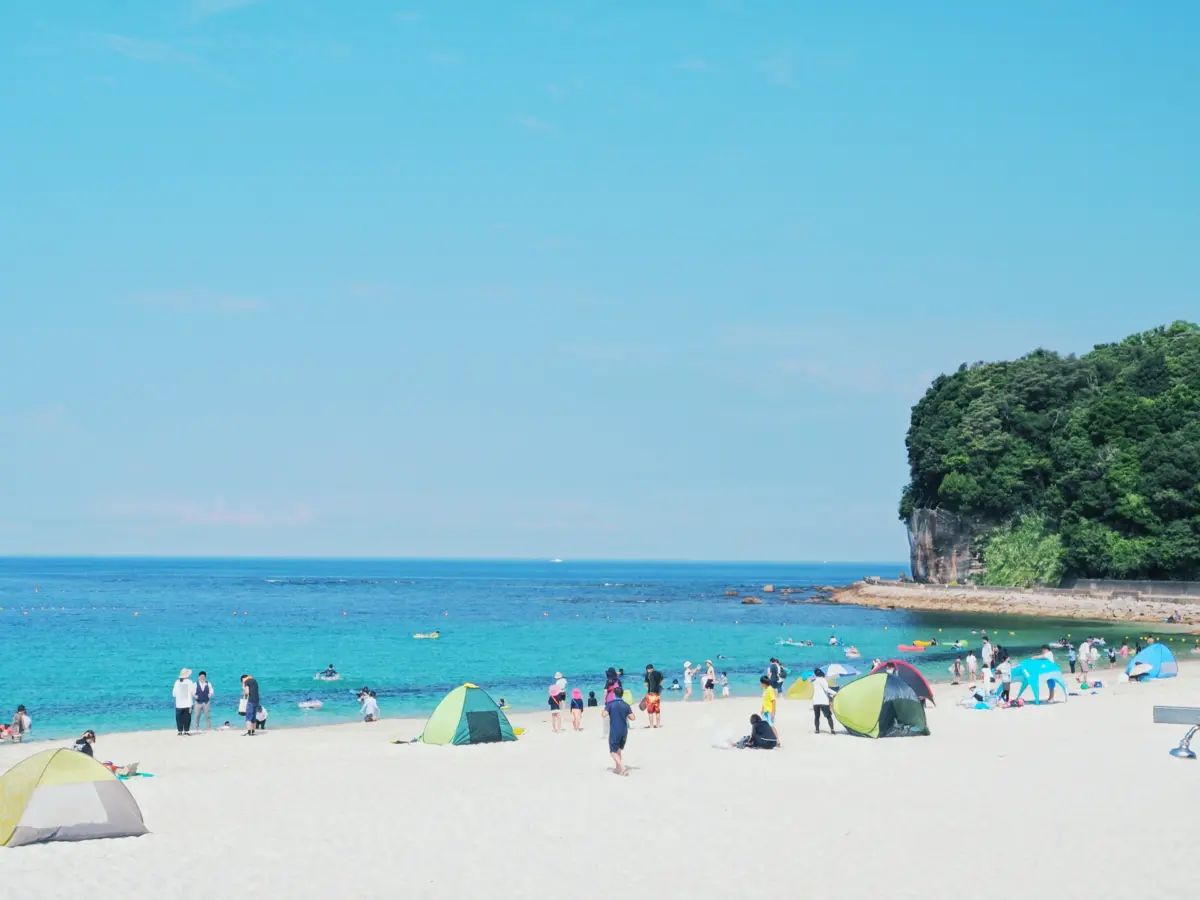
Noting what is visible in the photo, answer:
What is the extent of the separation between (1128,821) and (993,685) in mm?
18547

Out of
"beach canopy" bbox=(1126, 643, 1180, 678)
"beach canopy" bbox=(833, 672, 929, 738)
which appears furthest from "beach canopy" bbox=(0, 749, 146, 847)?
"beach canopy" bbox=(1126, 643, 1180, 678)

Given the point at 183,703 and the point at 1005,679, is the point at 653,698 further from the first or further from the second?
the point at 183,703

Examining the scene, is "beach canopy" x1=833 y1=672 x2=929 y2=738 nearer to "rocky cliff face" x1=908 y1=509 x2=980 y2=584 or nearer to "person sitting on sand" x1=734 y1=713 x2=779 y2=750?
"person sitting on sand" x1=734 y1=713 x2=779 y2=750

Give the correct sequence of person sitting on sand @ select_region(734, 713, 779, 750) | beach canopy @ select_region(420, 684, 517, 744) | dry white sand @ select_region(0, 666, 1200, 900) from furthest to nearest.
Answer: beach canopy @ select_region(420, 684, 517, 744)
person sitting on sand @ select_region(734, 713, 779, 750)
dry white sand @ select_region(0, 666, 1200, 900)

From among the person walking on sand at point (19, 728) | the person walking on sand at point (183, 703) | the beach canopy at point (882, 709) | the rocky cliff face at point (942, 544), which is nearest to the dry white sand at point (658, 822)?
the beach canopy at point (882, 709)

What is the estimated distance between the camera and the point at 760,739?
23766mm

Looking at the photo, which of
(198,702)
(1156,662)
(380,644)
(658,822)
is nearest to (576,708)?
(198,702)

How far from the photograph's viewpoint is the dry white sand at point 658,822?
13227 millimetres

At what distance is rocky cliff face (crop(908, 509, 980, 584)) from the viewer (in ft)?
331

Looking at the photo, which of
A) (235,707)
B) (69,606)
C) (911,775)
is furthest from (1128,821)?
(69,606)

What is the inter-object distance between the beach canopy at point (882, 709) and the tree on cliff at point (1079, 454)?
61.6m

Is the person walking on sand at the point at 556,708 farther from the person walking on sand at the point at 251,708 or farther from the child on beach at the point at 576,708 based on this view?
the person walking on sand at the point at 251,708

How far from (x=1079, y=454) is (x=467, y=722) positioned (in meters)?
73.3

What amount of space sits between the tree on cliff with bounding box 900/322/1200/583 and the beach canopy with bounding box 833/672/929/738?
61.6m
